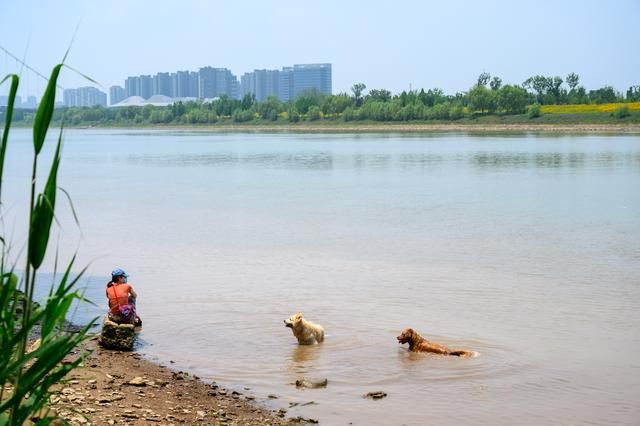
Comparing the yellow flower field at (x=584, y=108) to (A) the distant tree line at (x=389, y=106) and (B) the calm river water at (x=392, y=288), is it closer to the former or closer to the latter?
(A) the distant tree line at (x=389, y=106)

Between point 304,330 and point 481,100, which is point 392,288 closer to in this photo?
point 304,330

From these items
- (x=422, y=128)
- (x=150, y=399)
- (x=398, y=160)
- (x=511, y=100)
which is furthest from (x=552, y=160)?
(x=422, y=128)

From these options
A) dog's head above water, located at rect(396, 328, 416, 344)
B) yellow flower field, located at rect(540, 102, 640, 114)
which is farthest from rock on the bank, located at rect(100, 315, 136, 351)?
yellow flower field, located at rect(540, 102, 640, 114)

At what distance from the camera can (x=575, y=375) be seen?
1078 cm

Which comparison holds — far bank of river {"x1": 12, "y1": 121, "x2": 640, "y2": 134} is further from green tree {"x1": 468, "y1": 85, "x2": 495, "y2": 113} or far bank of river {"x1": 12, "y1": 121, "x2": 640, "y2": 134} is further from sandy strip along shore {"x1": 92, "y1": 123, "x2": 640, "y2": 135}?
green tree {"x1": 468, "y1": 85, "x2": 495, "y2": 113}

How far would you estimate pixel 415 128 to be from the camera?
436 feet

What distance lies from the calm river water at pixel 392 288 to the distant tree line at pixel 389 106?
91408mm

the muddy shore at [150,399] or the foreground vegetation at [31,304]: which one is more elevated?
the foreground vegetation at [31,304]

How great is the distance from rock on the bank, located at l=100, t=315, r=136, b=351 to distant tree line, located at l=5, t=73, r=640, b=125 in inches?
4390

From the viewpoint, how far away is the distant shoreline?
339ft

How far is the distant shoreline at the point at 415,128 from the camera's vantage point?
103 metres

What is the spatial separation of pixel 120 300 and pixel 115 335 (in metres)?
0.45

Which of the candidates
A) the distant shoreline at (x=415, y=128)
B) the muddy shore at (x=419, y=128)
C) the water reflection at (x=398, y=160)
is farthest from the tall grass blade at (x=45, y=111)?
the distant shoreline at (x=415, y=128)

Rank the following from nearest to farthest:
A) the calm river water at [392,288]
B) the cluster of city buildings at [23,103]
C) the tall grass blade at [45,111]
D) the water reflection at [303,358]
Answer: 1. the tall grass blade at [45,111]
2. the cluster of city buildings at [23,103]
3. the calm river water at [392,288]
4. the water reflection at [303,358]
